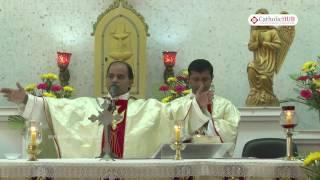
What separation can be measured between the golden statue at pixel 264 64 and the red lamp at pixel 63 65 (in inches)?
77.3

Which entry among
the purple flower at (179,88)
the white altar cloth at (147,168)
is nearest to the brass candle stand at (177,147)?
the white altar cloth at (147,168)

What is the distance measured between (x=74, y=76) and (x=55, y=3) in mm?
869

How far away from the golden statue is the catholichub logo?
5cm

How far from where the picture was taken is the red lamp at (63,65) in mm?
7411

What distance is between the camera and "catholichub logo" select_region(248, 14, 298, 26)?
7.16 meters

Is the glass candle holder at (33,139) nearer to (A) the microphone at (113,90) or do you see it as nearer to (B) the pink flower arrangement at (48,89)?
(A) the microphone at (113,90)

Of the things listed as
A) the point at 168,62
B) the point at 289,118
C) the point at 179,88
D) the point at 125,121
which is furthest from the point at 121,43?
the point at 289,118

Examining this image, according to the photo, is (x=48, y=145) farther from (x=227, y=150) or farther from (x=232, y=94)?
(x=232, y=94)

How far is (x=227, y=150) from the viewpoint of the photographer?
169 inches

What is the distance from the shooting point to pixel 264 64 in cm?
707

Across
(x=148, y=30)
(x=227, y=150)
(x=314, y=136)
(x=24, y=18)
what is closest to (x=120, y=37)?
(x=148, y=30)

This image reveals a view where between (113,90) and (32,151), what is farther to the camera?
(113,90)

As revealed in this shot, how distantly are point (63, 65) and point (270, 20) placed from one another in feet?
7.42

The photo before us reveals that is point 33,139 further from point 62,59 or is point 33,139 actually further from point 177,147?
point 62,59
